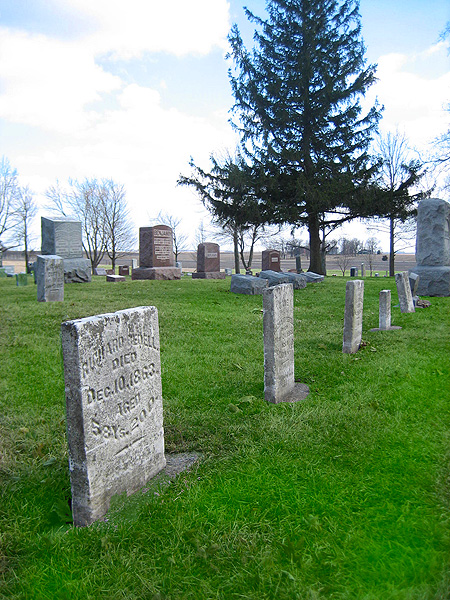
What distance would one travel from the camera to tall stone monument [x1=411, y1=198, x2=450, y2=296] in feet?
41.5

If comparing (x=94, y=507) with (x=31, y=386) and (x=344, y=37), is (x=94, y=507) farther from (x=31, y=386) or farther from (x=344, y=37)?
(x=344, y=37)

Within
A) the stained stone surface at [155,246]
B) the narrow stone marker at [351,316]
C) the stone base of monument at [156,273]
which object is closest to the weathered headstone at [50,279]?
the stone base of monument at [156,273]

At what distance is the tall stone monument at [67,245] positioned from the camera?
1875 centimetres

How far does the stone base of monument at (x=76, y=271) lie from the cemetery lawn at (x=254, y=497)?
1358 cm

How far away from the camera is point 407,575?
2088 mm

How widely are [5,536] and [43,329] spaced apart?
19.6 feet

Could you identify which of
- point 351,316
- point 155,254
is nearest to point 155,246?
point 155,254

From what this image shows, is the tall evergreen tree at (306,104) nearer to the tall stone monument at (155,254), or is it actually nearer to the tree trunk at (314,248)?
the tree trunk at (314,248)

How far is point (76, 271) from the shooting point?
61.4 feet

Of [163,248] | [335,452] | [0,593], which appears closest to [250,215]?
[163,248]

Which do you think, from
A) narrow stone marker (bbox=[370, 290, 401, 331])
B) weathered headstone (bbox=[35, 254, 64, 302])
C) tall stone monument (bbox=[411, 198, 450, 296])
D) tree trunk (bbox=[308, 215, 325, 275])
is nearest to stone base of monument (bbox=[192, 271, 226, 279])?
tree trunk (bbox=[308, 215, 325, 275])

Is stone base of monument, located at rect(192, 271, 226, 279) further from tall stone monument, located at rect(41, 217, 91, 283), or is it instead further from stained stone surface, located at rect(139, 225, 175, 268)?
tall stone monument, located at rect(41, 217, 91, 283)

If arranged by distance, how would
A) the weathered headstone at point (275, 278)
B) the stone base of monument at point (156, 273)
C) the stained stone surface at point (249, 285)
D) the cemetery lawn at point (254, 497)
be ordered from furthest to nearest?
the stone base of monument at point (156, 273) < the weathered headstone at point (275, 278) < the stained stone surface at point (249, 285) < the cemetery lawn at point (254, 497)

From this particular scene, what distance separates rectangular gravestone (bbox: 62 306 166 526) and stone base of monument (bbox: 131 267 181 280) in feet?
55.3
